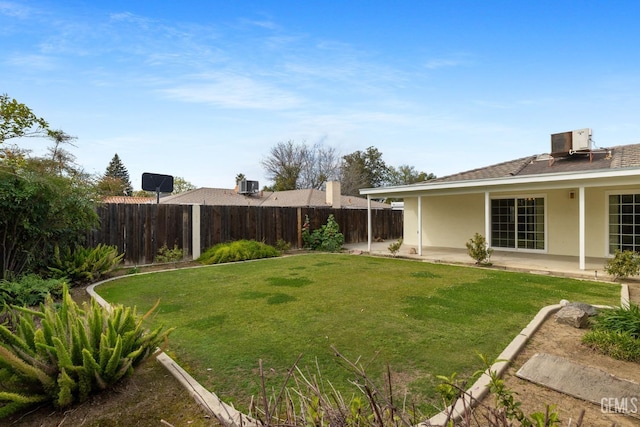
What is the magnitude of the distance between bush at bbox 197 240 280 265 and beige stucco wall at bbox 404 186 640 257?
6.90m

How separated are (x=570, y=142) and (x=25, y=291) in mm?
14836

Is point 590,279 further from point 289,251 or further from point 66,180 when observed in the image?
point 66,180

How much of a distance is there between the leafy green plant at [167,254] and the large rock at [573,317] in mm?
9840

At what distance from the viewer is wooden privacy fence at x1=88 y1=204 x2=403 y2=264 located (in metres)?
9.94

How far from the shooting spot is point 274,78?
43.6 feet

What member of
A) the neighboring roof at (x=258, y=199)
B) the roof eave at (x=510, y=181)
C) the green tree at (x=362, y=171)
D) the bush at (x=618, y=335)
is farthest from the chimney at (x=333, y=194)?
the green tree at (x=362, y=171)

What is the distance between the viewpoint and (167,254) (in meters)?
10.5

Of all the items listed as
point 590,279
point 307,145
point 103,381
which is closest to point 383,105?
point 590,279

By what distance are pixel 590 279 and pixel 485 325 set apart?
5092 millimetres

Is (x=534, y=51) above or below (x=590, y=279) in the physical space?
above

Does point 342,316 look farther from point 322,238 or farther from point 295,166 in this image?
point 295,166

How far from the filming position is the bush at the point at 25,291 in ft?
17.3

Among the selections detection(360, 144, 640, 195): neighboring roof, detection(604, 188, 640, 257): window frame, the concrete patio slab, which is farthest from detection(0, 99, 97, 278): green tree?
detection(604, 188, 640, 257): window frame

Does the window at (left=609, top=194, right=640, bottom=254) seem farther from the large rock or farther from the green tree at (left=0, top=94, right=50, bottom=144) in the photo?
the green tree at (left=0, top=94, right=50, bottom=144)
